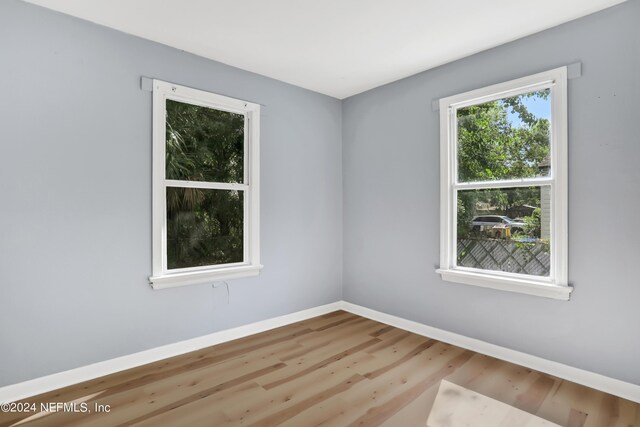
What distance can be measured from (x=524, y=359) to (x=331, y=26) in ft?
9.91

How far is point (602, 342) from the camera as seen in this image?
7.95 ft

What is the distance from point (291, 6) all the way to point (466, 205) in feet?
7.30

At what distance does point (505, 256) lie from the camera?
2.96 metres

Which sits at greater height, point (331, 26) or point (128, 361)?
point (331, 26)

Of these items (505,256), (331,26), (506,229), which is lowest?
(505,256)

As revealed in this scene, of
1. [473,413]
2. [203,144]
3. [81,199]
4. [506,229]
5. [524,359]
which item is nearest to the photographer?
[473,413]

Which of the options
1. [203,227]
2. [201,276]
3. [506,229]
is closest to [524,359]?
[506,229]

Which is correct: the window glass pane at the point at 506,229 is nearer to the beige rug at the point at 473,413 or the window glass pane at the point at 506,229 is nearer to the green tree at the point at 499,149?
the green tree at the point at 499,149

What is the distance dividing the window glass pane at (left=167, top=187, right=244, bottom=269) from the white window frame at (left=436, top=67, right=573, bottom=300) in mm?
2005

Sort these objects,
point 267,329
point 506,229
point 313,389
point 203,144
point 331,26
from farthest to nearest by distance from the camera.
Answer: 1. point 267,329
2. point 203,144
3. point 506,229
4. point 331,26
5. point 313,389

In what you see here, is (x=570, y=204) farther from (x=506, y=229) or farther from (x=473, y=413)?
(x=473, y=413)

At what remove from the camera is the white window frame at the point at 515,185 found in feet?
8.45

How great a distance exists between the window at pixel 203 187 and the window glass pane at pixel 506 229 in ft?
6.60

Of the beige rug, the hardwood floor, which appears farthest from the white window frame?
the beige rug
